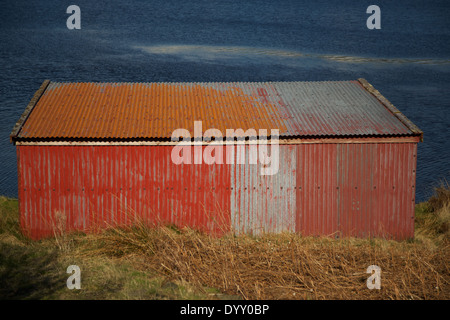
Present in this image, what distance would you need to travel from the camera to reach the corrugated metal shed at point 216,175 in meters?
12.7

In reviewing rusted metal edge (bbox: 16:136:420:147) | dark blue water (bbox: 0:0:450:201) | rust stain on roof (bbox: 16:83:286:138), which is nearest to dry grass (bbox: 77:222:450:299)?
rusted metal edge (bbox: 16:136:420:147)

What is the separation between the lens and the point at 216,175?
13.1 meters

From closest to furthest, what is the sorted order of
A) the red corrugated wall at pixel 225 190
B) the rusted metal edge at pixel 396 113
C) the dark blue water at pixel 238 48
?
the red corrugated wall at pixel 225 190
the rusted metal edge at pixel 396 113
the dark blue water at pixel 238 48

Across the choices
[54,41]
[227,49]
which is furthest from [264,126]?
[54,41]

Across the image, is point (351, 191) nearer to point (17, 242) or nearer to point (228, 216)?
point (228, 216)

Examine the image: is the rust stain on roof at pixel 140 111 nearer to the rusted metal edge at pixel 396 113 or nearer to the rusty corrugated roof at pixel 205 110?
the rusty corrugated roof at pixel 205 110

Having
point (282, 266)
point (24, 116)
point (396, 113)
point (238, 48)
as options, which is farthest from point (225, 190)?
point (238, 48)

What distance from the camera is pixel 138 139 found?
41.8ft

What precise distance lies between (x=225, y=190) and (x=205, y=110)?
8.19ft

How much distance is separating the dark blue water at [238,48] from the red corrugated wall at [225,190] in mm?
10706

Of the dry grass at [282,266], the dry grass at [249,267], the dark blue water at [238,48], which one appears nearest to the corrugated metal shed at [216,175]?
the dry grass at [249,267]

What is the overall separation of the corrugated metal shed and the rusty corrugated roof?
0.05 meters

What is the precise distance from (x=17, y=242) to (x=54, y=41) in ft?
159

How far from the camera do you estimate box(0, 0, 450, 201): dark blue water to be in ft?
121
